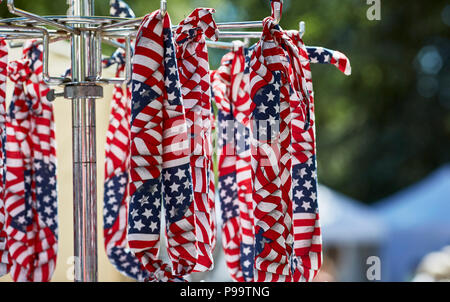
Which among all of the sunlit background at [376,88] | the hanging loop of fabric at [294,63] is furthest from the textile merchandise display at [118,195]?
the sunlit background at [376,88]

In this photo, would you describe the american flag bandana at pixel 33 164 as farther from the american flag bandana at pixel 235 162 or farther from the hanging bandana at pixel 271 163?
the hanging bandana at pixel 271 163

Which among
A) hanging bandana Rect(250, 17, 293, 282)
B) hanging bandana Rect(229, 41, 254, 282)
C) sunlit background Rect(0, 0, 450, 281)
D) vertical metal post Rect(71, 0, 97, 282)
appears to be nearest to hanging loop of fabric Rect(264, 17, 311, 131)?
hanging bandana Rect(250, 17, 293, 282)

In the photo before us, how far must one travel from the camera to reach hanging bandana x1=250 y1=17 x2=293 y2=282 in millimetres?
1191

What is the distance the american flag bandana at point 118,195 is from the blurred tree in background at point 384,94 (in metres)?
6.26

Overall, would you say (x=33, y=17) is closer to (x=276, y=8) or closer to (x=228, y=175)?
(x=276, y=8)

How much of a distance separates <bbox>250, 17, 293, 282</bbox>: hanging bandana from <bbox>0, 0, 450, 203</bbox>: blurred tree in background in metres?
6.53

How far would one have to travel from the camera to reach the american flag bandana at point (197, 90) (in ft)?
3.94

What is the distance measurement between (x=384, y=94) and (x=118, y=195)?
23.4 feet

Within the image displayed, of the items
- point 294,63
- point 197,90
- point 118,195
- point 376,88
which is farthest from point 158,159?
point 376,88

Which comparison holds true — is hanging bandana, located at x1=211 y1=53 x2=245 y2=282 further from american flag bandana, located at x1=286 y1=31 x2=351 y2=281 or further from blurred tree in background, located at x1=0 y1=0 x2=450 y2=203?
blurred tree in background, located at x1=0 y1=0 x2=450 y2=203

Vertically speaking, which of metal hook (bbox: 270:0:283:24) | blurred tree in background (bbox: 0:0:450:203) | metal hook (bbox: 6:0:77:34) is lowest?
metal hook (bbox: 6:0:77:34)

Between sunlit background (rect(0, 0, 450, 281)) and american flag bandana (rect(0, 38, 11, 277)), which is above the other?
sunlit background (rect(0, 0, 450, 281))

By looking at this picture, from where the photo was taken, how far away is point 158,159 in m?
1.12

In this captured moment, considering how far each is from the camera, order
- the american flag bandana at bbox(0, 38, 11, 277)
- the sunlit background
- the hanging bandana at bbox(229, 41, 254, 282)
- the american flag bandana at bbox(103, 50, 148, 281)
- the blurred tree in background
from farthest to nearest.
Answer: the blurred tree in background < the sunlit background < the american flag bandana at bbox(103, 50, 148, 281) < the hanging bandana at bbox(229, 41, 254, 282) < the american flag bandana at bbox(0, 38, 11, 277)
